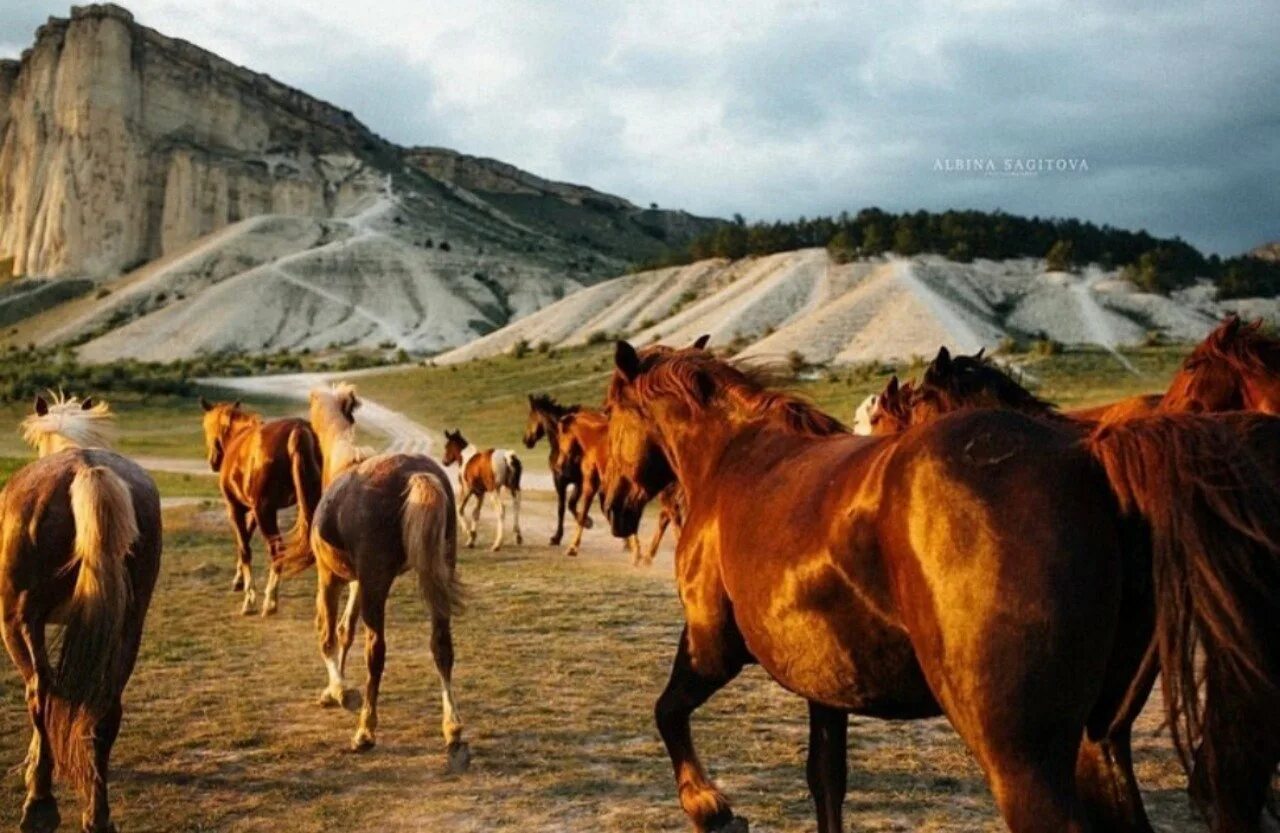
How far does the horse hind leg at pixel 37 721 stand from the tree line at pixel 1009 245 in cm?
6953

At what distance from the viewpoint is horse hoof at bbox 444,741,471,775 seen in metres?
6.70

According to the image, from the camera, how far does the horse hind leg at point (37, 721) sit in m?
5.82

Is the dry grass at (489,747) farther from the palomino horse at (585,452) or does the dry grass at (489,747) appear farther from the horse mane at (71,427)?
the palomino horse at (585,452)

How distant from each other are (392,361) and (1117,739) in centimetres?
7680

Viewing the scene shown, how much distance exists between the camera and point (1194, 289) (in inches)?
2648

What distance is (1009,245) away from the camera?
245 feet

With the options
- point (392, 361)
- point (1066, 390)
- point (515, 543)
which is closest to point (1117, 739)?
point (515, 543)

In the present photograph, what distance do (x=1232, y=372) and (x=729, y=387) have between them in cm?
361

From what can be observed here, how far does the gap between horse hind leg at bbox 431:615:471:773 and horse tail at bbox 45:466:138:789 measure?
201cm

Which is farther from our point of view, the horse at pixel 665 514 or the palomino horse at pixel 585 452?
the palomino horse at pixel 585 452

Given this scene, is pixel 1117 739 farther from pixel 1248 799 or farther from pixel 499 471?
pixel 499 471

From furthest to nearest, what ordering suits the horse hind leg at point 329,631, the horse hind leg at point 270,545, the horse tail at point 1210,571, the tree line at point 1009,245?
the tree line at point 1009,245 → the horse hind leg at point 270,545 → the horse hind leg at point 329,631 → the horse tail at point 1210,571

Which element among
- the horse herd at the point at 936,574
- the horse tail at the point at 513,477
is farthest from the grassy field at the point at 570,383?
the horse herd at the point at 936,574

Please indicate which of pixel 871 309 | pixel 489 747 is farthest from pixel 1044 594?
pixel 871 309
